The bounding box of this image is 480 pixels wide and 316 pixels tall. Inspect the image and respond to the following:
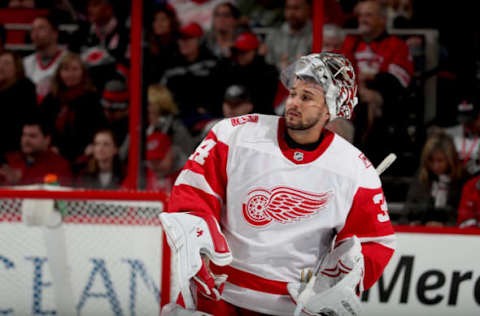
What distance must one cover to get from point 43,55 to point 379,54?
6.20ft

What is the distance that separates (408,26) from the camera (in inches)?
133

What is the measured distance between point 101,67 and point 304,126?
218 cm

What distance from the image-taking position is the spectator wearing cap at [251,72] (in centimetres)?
350

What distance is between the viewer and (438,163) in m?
3.25

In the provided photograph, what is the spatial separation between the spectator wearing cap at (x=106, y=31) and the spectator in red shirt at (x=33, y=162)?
564 millimetres

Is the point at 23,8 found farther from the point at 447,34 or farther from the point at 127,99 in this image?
the point at 447,34

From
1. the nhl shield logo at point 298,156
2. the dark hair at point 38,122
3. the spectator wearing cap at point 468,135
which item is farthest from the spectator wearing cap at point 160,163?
the nhl shield logo at point 298,156

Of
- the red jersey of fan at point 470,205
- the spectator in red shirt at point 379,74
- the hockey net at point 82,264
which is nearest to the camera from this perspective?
the hockey net at point 82,264

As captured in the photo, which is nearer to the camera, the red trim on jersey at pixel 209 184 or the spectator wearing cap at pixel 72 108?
the red trim on jersey at pixel 209 184

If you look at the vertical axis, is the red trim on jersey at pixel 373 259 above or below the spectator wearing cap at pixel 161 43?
below

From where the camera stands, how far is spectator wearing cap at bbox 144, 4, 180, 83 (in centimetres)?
360

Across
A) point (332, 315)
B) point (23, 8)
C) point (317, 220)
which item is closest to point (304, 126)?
point (317, 220)

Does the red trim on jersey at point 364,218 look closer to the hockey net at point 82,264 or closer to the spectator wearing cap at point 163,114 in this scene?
the hockey net at point 82,264

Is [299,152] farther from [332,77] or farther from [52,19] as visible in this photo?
[52,19]
